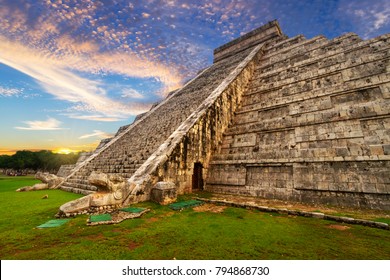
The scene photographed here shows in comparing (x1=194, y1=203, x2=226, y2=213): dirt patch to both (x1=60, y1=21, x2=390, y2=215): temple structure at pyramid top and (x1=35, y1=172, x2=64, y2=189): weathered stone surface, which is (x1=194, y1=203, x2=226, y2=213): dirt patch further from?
(x1=35, y1=172, x2=64, y2=189): weathered stone surface

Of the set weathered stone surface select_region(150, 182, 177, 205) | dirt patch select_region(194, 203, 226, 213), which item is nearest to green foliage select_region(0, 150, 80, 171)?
weathered stone surface select_region(150, 182, 177, 205)

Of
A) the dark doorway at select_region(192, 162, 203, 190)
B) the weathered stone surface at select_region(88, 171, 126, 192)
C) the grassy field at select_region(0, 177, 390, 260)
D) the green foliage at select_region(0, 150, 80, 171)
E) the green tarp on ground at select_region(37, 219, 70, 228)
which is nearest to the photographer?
the grassy field at select_region(0, 177, 390, 260)

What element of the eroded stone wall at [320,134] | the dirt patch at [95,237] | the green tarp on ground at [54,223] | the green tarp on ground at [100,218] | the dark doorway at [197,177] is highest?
the eroded stone wall at [320,134]

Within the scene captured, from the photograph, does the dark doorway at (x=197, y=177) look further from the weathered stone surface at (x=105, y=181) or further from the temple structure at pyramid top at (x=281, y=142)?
the weathered stone surface at (x=105, y=181)

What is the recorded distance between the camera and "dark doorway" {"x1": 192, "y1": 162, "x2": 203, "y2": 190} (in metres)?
9.92

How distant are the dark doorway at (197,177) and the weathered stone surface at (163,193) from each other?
109 inches

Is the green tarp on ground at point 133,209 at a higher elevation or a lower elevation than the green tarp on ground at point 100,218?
higher

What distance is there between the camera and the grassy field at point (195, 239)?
10.6 ft

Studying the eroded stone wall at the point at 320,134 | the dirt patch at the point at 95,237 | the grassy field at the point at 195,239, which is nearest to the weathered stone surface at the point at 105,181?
the grassy field at the point at 195,239

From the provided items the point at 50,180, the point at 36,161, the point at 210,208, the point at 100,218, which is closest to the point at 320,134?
the point at 210,208

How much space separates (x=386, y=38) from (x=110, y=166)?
55.5 ft

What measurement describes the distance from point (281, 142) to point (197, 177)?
4497mm

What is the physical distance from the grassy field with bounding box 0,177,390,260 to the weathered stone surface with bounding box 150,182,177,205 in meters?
1.41
